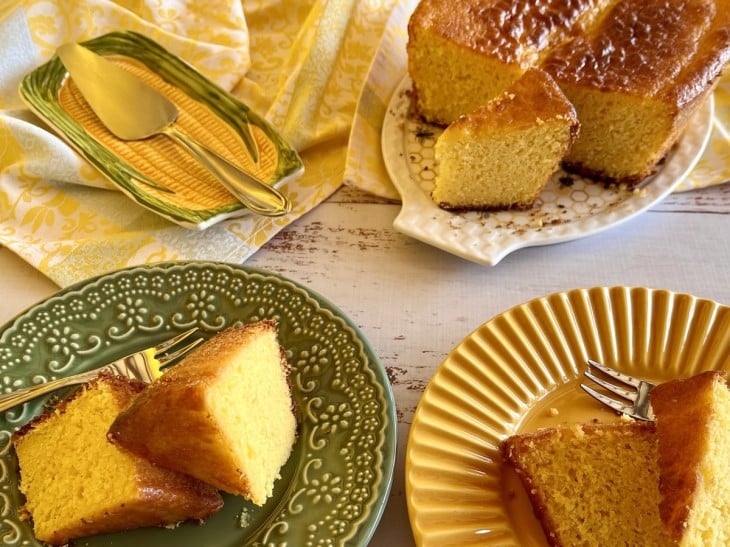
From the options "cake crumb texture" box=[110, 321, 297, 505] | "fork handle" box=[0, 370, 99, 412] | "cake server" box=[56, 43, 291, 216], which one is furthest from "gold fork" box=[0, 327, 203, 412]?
"cake server" box=[56, 43, 291, 216]

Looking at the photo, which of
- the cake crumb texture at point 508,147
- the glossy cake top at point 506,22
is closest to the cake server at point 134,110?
the cake crumb texture at point 508,147

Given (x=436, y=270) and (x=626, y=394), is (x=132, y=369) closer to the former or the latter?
(x=436, y=270)

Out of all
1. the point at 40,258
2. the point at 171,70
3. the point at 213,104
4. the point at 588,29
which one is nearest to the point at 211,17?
the point at 171,70

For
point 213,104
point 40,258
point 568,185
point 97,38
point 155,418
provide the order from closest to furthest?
point 155,418 → point 40,258 → point 568,185 → point 213,104 → point 97,38

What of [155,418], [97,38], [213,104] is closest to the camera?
[155,418]

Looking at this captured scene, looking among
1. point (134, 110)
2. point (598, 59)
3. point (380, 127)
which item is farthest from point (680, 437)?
point (134, 110)

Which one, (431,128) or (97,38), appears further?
(97,38)

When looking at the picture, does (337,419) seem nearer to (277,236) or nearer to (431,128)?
(277,236)

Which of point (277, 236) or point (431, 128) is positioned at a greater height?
point (431, 128)
